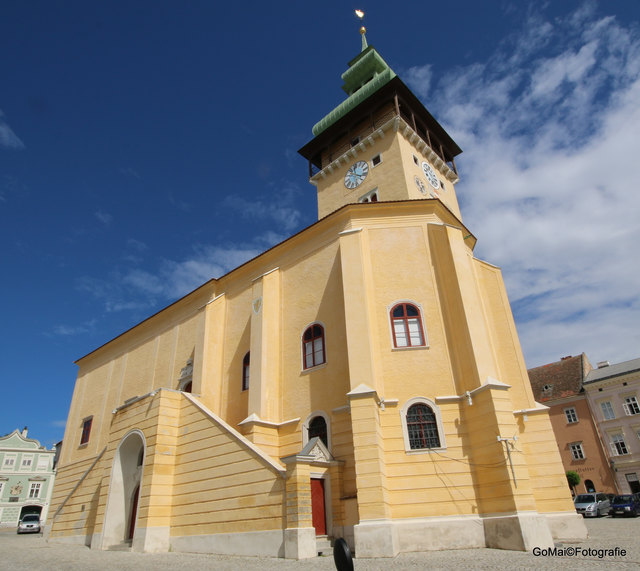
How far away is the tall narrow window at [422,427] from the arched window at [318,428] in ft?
10.4

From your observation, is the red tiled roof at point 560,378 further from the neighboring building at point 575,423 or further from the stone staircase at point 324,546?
the stone staircase at point 324,546

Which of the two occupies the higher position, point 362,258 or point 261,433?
point 362,258

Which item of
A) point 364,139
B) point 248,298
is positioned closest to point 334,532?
point 248,298

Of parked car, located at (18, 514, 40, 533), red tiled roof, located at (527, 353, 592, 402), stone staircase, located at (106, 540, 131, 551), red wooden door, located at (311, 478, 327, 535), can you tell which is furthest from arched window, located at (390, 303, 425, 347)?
parked car, located at (18, 514, 40, 533)

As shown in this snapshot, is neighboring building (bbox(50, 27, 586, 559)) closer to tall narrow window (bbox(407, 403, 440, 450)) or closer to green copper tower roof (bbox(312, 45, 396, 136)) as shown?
tall narrow window (bbox(407, 403, 440, 450))

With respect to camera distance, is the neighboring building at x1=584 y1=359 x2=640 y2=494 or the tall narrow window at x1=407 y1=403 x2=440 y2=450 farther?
the neighboring building at x1=584 y1=359 x2=640 y2=494

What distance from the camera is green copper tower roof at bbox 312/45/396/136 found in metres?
27.4

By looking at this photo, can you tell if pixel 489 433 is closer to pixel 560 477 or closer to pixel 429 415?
pixel 429 415

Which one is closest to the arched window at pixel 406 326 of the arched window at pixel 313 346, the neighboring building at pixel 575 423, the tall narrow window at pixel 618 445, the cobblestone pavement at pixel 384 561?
the arched window at pixel 313 346

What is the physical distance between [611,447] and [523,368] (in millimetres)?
26343

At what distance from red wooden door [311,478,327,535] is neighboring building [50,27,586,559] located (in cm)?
5

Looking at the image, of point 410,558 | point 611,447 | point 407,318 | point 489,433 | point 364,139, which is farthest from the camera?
point 611,447

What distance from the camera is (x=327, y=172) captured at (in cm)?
2700

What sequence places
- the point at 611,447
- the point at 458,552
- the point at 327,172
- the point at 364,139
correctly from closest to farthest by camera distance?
A: the point at 458,552 < the point at 364,139 < the point at 327,172 < the point at 611,447
